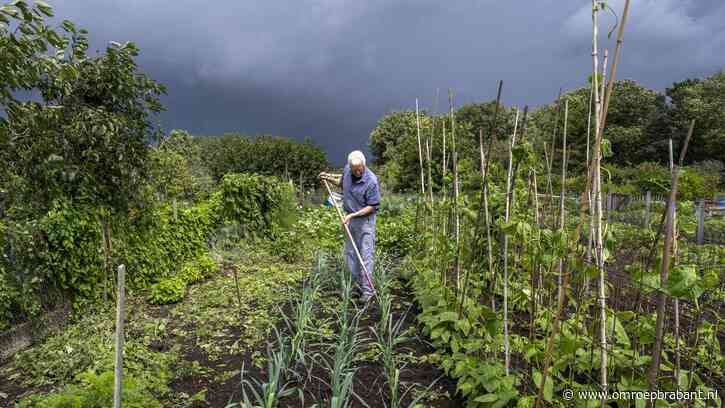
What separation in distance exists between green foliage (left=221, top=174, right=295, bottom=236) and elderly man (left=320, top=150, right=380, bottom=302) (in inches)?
151

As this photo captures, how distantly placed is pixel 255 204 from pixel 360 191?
4.15 m

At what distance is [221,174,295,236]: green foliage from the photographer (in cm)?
822

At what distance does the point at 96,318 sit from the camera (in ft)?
14.8

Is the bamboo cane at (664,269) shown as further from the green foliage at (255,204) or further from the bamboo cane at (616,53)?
the green foliage at (255,204)

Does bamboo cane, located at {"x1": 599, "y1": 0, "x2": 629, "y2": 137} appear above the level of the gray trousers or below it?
above

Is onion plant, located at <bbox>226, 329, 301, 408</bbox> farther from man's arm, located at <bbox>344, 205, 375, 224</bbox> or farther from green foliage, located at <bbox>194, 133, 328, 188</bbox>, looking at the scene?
green foliage, located at <bbox>194, 133, 328, 188</bbox>

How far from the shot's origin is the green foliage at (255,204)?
8.22 m

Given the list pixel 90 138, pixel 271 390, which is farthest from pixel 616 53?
pixel 90 138

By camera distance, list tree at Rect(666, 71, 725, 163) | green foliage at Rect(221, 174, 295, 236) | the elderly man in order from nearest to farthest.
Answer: the elderly man < green foliage at Rect(221, 174, 295, 236) < tree at Rect(666, 71, 725, 163)

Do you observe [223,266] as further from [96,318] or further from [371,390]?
[371,390]

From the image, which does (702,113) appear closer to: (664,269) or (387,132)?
(387,132)

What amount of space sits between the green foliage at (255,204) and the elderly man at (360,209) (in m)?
3.83

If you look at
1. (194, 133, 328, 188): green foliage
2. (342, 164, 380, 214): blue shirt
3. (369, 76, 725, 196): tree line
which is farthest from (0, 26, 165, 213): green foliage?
(369, 76, 725, 196): tree line

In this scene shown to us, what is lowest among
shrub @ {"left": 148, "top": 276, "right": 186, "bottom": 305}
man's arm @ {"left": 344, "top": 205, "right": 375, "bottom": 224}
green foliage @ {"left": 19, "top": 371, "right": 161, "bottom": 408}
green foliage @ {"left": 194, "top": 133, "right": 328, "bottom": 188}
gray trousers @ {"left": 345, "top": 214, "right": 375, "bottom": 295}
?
shrub @ {"left": 148, "top": 276, "right": 186, "bottom": 305}
